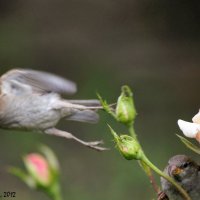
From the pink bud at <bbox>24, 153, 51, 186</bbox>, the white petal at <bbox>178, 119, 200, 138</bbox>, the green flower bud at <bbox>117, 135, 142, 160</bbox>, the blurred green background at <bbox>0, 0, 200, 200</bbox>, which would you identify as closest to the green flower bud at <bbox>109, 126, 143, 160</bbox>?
the green flower bud at <bbox>117, 135, 142, 160</bbox>

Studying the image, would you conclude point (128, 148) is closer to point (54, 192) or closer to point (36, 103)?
point (54, 192)

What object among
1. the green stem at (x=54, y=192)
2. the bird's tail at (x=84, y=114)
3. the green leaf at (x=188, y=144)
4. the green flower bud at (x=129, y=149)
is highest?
the bird's tail at (x=84, y=114)

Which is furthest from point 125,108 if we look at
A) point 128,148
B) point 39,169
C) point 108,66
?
point 108,66

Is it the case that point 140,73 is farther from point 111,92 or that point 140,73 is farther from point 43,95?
point 43,95

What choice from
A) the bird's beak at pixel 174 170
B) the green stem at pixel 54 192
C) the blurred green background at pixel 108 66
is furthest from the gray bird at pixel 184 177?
the blurred green background at pixel 108 66

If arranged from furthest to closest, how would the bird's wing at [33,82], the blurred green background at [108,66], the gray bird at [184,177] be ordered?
1. the blurred green background at [108,66]
2. the bird's wing at [33,82]
3. the gray bird at [184,177]

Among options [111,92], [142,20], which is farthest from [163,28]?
[111,92]

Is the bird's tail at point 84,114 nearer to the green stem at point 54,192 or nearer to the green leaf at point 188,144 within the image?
the green stem at point 54,192

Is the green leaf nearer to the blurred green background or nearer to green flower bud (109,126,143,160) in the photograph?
green flower bud (109,126,143,160)
